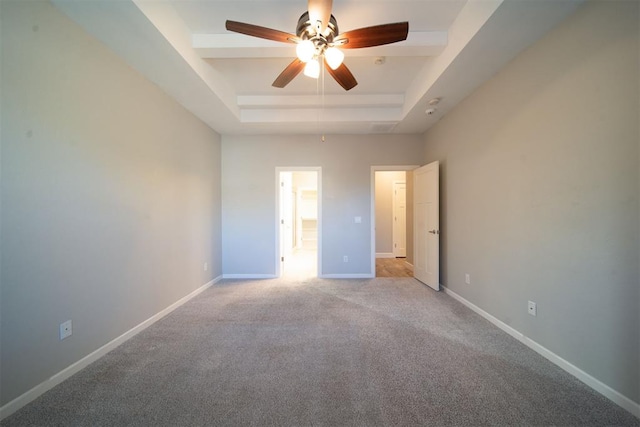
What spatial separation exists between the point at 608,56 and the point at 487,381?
2197mm

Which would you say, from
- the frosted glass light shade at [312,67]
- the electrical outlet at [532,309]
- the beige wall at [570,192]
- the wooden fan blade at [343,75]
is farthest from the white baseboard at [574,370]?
the frosted glass light shade at [312,67]

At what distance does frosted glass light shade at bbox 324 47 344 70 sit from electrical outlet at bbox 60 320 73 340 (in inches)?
105

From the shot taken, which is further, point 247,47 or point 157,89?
point 157,89

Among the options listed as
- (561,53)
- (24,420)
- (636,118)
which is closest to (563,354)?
(636,118)

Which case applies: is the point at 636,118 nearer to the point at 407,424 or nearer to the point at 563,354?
the point at 563,354

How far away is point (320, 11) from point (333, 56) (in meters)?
0.27

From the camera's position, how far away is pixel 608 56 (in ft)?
4.59

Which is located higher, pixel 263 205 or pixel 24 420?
pixel 263 205

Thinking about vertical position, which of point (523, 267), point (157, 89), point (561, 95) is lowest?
point (523, 267)

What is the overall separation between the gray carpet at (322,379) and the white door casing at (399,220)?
3539 millimetres

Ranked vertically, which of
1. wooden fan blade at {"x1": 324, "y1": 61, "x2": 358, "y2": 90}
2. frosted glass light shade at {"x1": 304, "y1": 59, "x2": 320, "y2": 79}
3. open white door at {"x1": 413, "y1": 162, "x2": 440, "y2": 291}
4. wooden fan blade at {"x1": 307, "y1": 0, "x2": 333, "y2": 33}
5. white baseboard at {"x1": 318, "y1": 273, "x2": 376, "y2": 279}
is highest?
wooden fan blade at {"x1": 307, "y1": 0, "x2": 333, "y2": 33}

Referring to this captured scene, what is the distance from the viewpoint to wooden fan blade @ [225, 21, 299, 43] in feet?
5.01

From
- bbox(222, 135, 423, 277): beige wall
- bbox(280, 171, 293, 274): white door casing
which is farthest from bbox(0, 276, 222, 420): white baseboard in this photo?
bbox(280, 171, 293, 274): white door casing

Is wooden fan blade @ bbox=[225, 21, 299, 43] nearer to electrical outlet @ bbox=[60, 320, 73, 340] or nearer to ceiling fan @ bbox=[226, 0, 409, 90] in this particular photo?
ceiling fan @ bbox=[226, 0, 409, 90]
